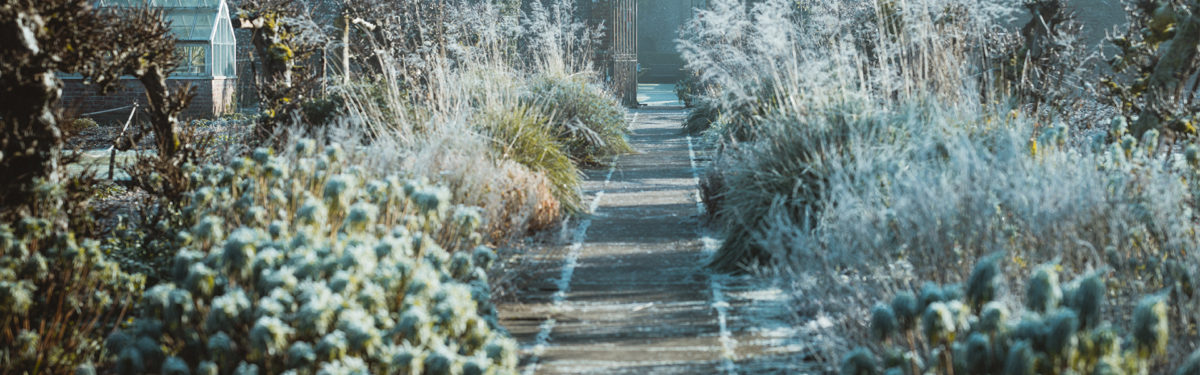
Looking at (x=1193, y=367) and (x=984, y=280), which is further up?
(x=984, y=280)

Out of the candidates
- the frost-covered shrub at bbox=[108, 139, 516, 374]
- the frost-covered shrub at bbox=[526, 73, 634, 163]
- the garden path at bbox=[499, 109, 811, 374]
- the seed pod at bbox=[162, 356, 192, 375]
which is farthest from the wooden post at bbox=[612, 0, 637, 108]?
the seed pod at bbox=[162, 356, 192, 375]

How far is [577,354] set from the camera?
3.48m

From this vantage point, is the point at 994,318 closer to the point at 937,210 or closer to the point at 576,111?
the point at 937,210

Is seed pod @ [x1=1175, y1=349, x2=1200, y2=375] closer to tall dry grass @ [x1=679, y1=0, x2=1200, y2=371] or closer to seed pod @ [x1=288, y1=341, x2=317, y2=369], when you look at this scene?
tall dry grass @ [x1=679, y1=0, x2=1200, y2=371]

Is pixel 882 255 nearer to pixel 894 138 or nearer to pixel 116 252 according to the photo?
pixel 894 138

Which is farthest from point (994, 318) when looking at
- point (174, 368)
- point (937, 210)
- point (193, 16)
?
point (193, 16)

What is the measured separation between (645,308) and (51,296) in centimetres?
212

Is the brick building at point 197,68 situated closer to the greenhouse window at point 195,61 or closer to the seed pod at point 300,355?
the greenhouse window at point 195,61

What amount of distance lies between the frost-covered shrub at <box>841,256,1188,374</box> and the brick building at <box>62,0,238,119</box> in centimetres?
1544

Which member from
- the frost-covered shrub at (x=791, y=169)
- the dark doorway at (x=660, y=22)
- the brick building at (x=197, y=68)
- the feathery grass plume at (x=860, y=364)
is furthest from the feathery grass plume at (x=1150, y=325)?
the dark doorway at (x=660, y=22)

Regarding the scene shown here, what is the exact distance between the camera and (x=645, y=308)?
4078 mm

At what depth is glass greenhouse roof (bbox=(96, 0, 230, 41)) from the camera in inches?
655

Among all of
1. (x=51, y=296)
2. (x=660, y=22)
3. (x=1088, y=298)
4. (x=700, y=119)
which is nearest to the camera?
(x=1088, y=298)

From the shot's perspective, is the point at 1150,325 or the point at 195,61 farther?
the point at 195,61
